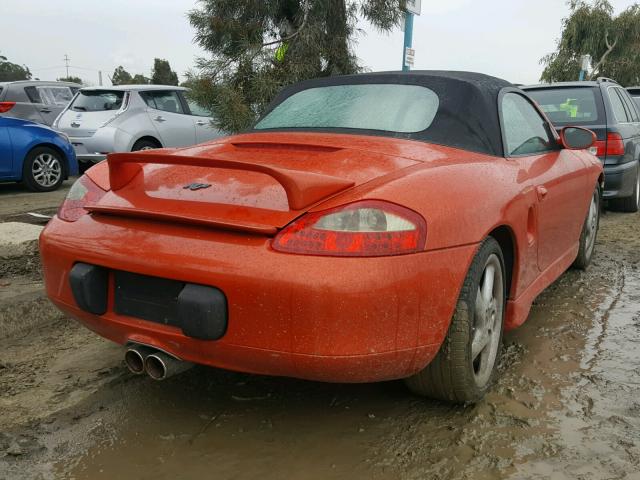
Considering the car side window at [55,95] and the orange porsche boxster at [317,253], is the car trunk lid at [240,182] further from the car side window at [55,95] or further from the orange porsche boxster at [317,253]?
the car side window at [55,95]

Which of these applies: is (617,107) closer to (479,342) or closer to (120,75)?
(479,342)

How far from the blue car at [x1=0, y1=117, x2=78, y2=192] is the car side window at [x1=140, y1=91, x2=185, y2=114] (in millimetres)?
1712

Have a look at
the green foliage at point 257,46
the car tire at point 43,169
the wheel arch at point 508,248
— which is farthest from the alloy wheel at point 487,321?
the car tire at point 43,169

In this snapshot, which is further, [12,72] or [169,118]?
[12,72]

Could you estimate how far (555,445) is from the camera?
2.24 meters

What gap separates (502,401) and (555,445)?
36 centimetres

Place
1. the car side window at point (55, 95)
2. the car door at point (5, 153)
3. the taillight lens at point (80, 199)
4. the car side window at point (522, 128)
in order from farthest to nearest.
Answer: the car side window at point (55, 95), the car door at point (5, 153), the car side window at point (522, 128), the taillight lens at point (80, 199)

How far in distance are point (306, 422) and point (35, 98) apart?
11386 millimetres

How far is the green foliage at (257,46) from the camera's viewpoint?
629cm

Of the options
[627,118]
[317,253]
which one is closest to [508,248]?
[317,253]

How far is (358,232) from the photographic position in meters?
1.95

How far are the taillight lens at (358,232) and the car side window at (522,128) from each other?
1155 mm

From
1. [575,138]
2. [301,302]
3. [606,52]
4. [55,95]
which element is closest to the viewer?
[301,302]

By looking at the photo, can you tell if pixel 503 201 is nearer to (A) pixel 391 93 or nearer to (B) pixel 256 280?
(A) pixel 391 93
